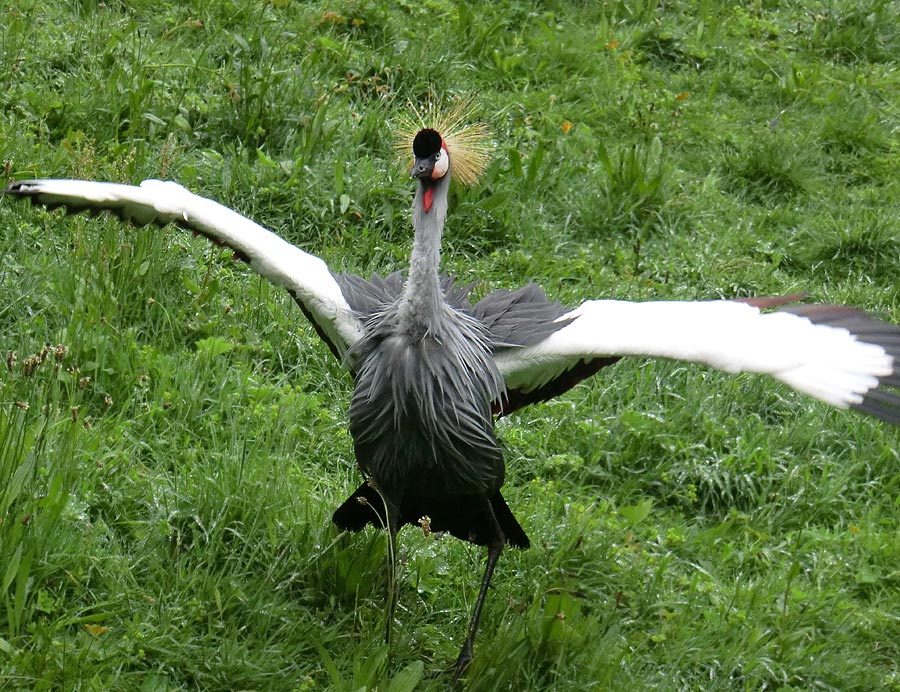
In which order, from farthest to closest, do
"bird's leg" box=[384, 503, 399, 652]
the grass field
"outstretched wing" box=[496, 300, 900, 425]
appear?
the grass field, "bird's leg" box=[384, 503, 399, 652], "outstretched wing" box=[496, 300, 900, 425]

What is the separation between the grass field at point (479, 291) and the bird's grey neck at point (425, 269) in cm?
73

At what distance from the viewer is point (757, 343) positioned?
337 centimetres

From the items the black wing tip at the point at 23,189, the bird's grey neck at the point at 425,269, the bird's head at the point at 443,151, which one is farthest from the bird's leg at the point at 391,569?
the black wing tip at the point at 23,189

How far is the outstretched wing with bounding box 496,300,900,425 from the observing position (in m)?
3.26

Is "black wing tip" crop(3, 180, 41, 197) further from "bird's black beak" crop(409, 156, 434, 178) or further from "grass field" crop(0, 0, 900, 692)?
"bird's black beak" crop(409, 156, 434, 178)

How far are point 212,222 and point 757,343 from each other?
5.72ft

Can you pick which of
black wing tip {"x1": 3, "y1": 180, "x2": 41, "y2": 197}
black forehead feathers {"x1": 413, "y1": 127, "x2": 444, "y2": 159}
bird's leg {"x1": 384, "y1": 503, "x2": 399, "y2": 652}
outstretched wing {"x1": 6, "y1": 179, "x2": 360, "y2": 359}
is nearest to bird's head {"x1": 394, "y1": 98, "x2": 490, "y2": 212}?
black forehead feathers {"x1": 413, "y1": 127, "x2": 444, "y2": 159}

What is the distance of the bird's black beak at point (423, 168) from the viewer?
373 centimetres

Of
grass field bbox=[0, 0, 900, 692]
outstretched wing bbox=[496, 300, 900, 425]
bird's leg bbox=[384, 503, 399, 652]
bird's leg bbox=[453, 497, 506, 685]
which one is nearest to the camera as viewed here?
outstretched wing bbox=[496, 300, 900, 425]

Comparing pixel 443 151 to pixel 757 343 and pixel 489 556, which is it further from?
pixel 489 556

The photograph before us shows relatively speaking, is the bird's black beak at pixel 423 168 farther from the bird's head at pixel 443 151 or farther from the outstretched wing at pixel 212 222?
the outstretched wing at pixel 212 222

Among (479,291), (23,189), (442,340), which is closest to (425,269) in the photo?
(442,340)

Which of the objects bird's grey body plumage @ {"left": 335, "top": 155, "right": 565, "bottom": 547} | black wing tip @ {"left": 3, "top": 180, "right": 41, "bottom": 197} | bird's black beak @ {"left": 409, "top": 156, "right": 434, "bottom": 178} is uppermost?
bird's black beak @ {"left": 409, "top": 156, "right": 434, "bottom": 178}

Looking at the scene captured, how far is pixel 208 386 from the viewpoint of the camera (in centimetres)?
461
